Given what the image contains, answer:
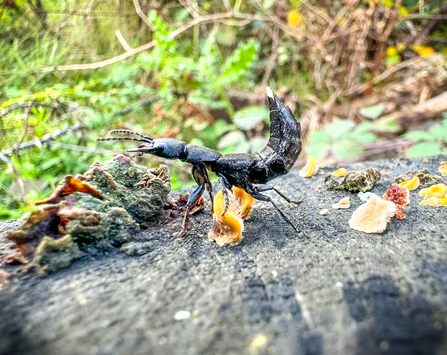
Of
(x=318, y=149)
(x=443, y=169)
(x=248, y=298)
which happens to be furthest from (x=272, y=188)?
(x=318, y=149)

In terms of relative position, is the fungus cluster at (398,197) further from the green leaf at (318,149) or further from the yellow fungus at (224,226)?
the green leaf at (318,149)

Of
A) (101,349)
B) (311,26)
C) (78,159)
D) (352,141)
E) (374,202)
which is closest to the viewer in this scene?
(101,349)

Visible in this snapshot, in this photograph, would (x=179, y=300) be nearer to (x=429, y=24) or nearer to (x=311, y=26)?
(x=311, y=26)

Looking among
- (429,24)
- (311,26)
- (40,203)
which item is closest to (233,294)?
(40,203)

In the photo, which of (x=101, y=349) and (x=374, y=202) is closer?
(x=101, y=349)

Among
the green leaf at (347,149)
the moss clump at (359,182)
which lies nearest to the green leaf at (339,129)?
the green leaf at (347,149)

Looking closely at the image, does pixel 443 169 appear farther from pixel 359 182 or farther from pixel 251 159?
pixel 251 159
